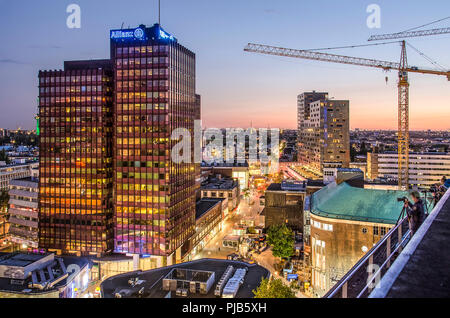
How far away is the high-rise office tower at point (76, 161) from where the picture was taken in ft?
212

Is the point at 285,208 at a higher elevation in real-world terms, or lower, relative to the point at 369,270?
lower

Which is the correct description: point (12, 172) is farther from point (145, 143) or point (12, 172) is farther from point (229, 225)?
point (145, 143)

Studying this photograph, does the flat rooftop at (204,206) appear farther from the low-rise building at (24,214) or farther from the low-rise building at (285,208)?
the low-rise building at (24,214)

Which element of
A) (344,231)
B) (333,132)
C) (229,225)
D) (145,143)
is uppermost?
(333,132)

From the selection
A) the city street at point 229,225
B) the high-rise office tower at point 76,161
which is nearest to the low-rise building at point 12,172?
the high-rise office tower at point 76,161

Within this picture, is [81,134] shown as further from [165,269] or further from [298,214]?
[298,214]

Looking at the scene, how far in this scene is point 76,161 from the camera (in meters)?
65.9

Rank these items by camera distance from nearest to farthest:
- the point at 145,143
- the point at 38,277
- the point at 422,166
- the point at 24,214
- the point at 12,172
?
1. the point at 38,277
2. the point at 145,143
3. the point at 24,214
4. the point at 12,172
5. the point at 422,166

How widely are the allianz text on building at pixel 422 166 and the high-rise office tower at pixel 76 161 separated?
113596 millimetres

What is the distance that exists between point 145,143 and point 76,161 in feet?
49.5

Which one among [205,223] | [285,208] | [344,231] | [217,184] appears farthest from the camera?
[217,184]

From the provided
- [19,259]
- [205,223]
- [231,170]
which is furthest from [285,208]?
[231,170]

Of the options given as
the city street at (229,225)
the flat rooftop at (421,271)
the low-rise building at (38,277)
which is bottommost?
the city street at (229,225)

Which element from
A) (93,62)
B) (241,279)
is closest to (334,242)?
(241,279)
